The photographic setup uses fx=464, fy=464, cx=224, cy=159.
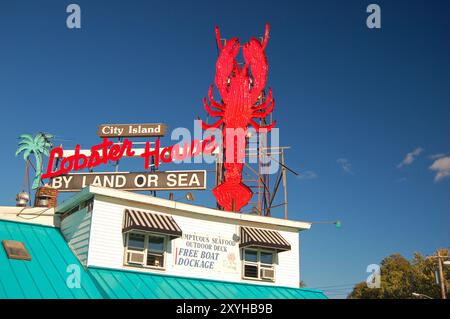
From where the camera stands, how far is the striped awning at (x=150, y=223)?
68.0ft

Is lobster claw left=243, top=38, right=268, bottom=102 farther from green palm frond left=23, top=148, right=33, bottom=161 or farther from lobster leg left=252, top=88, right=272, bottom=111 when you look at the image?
green palm frond left=23, top=148, right=33, bottom=161

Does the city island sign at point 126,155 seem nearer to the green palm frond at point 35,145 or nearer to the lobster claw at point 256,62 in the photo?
the green palm frond at point 35,145

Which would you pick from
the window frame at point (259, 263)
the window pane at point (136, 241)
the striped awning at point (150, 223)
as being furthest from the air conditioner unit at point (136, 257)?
the window frame at point (259, 263)

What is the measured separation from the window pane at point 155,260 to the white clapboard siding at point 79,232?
2.99 m

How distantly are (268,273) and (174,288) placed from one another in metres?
6.05

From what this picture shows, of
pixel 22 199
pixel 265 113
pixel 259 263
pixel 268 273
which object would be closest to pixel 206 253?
pixel 259 263

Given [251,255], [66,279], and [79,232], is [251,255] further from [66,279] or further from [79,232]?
[66,279]

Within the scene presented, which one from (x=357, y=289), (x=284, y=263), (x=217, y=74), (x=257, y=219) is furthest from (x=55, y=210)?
(x=357, y=289)

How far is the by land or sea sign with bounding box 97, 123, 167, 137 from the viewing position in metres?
30.5

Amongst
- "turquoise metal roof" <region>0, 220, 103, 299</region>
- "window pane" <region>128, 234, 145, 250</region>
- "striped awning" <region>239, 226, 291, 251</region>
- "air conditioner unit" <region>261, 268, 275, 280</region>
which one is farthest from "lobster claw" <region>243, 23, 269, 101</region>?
"turquoise metal roof" <region>0, 220, 103, 299</region>

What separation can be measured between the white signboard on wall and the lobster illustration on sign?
528 centimetres

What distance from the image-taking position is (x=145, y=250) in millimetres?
21531

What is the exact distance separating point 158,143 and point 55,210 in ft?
27.5

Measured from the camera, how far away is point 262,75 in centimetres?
3375
